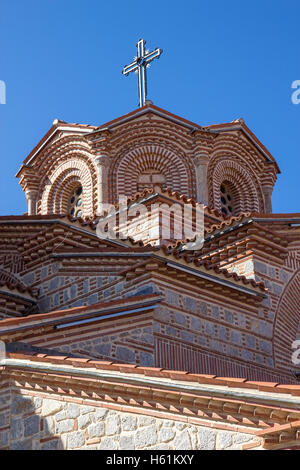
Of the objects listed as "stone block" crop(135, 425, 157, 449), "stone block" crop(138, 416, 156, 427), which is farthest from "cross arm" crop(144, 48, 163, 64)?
"stone block" crop(135, 425, 157, 449)

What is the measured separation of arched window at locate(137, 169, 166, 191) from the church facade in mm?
30

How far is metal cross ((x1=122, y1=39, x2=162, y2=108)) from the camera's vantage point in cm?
1996

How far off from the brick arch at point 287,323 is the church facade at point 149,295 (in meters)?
0.03

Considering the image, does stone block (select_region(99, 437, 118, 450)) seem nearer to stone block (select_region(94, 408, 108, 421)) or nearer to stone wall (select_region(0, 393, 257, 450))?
stone wall (select_region(0, 393, 257, 450))

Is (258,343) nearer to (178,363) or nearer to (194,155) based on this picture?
(178,363)

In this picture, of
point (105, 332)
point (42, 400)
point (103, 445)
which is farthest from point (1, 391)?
point (105, 332)

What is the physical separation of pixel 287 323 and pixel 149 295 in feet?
11.2

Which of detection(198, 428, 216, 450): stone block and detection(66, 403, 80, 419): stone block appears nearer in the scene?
detection(198, 428, 216, 450): stone block

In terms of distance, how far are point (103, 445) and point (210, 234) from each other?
23.1 feet

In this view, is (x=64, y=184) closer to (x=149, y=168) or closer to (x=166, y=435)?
(x=149, y=168)

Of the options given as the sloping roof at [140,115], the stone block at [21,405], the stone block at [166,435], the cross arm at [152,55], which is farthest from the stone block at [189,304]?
the cross arm at [152,55]

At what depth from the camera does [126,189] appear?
17.3 m

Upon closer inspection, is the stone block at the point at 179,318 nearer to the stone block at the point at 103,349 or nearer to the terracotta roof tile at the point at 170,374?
the stone block at the point at 103,349

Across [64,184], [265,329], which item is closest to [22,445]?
[265,329]
